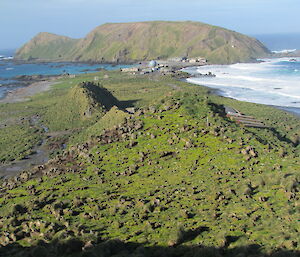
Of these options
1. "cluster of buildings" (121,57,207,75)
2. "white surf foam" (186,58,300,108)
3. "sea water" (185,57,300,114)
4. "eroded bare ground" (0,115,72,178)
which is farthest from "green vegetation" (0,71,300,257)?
"cluster of buildings" (121,57,207,75)

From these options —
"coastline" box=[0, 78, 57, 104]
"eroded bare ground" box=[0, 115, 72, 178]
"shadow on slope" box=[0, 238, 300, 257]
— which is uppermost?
"coastline" box=[0, 78, 57, 104]

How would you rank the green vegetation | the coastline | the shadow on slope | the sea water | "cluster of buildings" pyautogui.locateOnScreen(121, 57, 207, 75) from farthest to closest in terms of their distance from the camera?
"cluster of buildings" pyautogui.locateOnScreen(121, 57, 207, 75), the coastline, the sea water, the green vegetation, the shadow on slope

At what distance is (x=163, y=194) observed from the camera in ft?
91.1

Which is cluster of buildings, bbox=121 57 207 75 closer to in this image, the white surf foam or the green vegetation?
the white surf foam

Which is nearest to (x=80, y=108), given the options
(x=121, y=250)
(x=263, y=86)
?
(x=121, y=250)

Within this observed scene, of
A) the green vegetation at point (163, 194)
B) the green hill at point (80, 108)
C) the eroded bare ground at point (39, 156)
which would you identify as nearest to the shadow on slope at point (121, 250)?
the green vegetation at point (163, 194)

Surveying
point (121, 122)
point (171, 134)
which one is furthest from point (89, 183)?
point (121, 122)

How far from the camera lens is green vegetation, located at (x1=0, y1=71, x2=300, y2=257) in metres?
20.0

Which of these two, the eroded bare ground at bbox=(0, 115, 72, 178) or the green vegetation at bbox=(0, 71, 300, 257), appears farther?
the eroded bare ground at bbox=(0, 115, 72, 178)

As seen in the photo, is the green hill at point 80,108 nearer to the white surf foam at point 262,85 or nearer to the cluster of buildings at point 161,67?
the white surf foam at point 262,85

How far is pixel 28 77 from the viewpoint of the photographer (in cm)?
16438

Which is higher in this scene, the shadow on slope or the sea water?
the sea water

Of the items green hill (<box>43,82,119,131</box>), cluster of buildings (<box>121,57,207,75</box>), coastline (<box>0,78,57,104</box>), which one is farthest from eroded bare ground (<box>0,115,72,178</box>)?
cluster of buildings (<box>121,57,207,75</box>)

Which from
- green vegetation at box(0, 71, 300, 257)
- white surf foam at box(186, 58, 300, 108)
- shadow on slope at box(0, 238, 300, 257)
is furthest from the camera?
white surf foam at box(186, 58, 300, 108)
